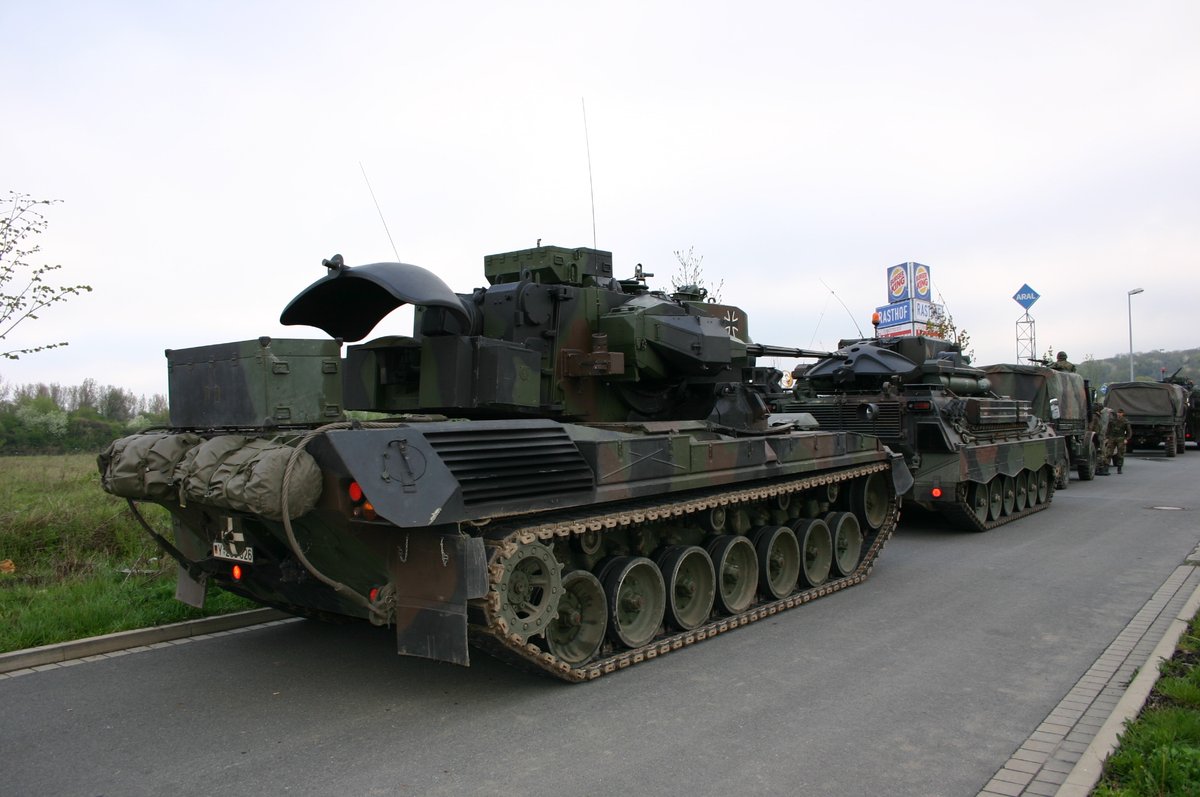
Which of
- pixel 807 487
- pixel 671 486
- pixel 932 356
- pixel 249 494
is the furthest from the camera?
pixel 932 356

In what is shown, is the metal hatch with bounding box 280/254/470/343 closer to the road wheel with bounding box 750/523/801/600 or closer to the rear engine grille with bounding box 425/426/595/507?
the rear engine grille with bounding box 425/426/595/507

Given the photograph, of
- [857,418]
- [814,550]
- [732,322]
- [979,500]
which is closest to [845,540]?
[814,550]

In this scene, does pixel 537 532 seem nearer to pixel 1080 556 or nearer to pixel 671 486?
pixel 671 486

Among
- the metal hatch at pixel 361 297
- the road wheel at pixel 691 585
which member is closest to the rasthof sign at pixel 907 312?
the road wheel at pixel 691 585

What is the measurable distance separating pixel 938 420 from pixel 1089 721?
7.80 m

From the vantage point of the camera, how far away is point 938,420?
1270 centimetres

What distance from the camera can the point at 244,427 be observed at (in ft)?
18.8

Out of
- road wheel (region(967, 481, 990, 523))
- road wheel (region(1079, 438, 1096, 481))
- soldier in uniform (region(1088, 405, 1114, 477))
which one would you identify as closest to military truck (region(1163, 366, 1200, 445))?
A: soldier in uniform (region(1088, 405, 1114, 477))

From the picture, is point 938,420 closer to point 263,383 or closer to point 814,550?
point 814,550

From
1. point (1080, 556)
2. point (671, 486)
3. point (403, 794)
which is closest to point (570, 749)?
point (403, 794)

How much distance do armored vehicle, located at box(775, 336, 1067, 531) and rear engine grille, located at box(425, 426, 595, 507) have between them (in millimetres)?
7416

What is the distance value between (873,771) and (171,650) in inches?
207

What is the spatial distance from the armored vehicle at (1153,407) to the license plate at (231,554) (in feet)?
95.0

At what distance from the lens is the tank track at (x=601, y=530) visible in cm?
549
